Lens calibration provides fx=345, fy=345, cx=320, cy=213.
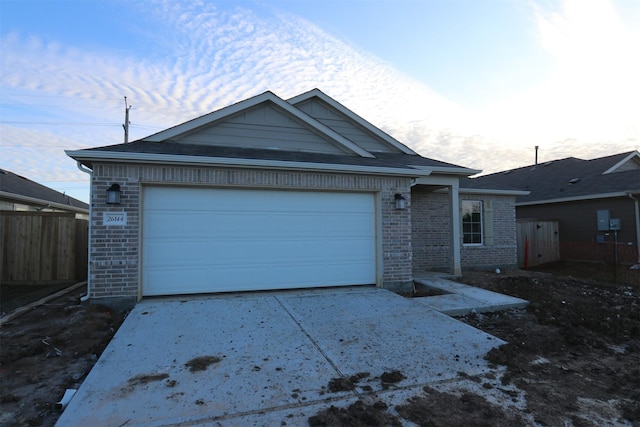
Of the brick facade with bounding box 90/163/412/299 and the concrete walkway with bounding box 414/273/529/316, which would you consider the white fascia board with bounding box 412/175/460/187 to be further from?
the brick facade with bounding box 90/163/412/299

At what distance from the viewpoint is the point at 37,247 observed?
895cm

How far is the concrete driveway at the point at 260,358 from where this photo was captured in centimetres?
292

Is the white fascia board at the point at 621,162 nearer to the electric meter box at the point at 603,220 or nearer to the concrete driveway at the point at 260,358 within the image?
the electric meter box at the point at 603,220

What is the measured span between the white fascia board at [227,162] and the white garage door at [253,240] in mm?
545

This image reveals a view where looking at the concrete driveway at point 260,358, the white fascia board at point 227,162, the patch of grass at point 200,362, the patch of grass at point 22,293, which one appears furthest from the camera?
the patch of grass at point 22,293

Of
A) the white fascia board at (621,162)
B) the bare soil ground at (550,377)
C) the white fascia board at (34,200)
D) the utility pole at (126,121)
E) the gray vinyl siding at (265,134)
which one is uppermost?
the utility pole at (126,121)

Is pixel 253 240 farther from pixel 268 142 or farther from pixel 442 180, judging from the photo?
pixel 442 180

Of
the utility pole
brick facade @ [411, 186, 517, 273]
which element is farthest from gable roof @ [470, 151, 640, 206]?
the utility pole

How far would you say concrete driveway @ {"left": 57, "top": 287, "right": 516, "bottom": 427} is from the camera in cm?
292

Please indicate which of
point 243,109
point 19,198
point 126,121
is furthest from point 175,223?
point 126,121

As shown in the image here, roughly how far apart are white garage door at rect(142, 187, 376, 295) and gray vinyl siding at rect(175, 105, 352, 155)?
6.23 feet

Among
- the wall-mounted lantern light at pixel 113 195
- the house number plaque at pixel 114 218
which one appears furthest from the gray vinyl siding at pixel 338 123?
the house number plaque at pixel 114 218

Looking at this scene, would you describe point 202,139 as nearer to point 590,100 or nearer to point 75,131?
point 590,100

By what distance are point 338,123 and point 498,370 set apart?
26.7 feet
